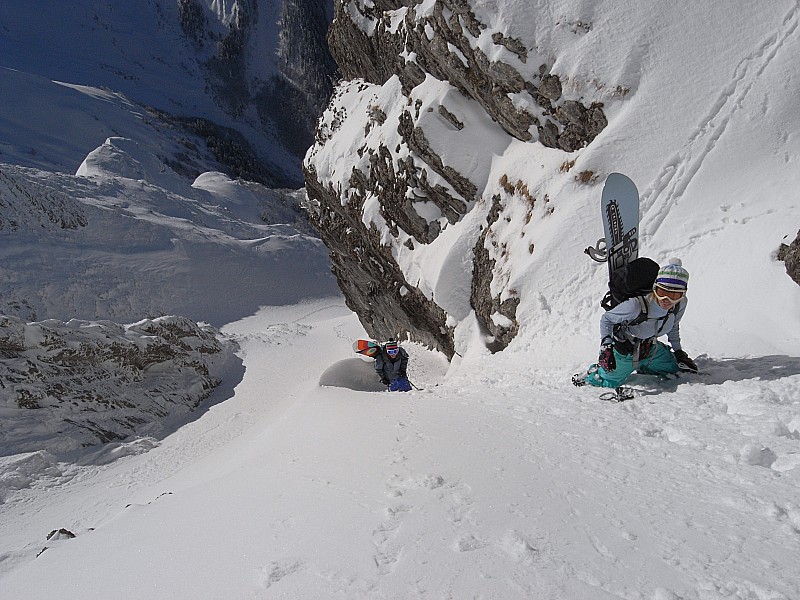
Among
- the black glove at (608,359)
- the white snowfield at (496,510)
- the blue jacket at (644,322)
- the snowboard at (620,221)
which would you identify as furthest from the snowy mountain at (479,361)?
the snowboard at (620,221)

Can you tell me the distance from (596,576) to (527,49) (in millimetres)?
12357

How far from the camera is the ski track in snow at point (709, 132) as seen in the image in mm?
8969

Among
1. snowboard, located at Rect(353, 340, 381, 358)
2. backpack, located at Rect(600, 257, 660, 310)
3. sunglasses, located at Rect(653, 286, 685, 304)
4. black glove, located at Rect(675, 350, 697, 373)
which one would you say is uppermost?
snowboard, located at Rect(353, 340, 381, 358)

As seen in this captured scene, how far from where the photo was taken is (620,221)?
20.1 feet

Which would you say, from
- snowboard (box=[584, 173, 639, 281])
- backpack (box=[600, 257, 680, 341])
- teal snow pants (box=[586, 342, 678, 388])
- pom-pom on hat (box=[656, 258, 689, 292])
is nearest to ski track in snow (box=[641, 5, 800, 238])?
snowboard (box=[584, 173, 639, 281])

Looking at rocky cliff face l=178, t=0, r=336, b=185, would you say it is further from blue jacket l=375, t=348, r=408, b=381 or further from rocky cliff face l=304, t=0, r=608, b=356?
blue jacket l=375, t=348, r=408, b=381

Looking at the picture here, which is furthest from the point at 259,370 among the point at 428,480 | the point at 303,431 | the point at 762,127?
the point at 762,127

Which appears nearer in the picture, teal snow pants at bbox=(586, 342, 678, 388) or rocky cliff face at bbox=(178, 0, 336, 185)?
teal snow pants at bbox=(586, 342, 678, 388)

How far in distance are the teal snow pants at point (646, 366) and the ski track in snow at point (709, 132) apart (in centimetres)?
424

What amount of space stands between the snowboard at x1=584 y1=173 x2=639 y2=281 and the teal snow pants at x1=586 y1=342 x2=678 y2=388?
114cm

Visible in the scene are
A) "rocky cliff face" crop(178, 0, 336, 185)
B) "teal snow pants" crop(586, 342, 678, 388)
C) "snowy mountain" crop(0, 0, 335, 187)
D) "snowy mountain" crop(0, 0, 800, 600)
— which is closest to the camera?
"snowy mountain" crop(0, 0, 800, 600)

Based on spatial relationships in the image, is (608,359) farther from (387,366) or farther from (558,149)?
(558,149)

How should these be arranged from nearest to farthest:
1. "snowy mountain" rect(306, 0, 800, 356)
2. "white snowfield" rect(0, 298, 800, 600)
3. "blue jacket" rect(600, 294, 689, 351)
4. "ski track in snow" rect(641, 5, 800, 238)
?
"white snowfield" rect(0, 298, 800, 600) → "blue jacket" rect(600, 294, 689, 351) → "snowy mountain" rect(306, 0, 800, 356) → "ski track in snow" rect(641, 5, 800, 238)

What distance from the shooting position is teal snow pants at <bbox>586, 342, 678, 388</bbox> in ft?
17.3
